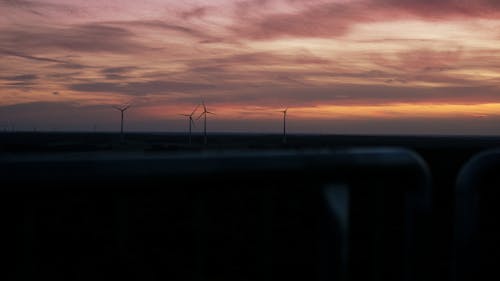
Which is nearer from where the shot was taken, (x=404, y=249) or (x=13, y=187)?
(x=13, y=187)

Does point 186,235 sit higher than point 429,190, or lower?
lower

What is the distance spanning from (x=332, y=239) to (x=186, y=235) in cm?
1171

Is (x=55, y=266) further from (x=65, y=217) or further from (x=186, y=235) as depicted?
(x=65, y=217)

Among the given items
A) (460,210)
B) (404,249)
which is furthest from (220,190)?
(460,210)

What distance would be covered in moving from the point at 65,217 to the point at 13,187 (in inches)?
577

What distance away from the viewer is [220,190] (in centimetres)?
194

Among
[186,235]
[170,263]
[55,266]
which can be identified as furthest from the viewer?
[186,235]

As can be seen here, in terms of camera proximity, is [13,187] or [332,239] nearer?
[13,187]

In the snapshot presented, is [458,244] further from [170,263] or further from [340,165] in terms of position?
[170,263]

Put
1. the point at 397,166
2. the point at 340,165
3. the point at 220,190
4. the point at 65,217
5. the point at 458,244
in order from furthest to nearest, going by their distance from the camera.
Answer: the point at 65,217 < the point at 458,244 < the point at 397,166 < the point at 340,165 < the point at 220,190

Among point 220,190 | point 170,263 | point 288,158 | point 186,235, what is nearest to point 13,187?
point 220,190

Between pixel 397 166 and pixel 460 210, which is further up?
pixel 397 166

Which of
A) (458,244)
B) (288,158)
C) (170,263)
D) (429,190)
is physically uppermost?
(288,158)

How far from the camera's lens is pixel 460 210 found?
2.46 metres
